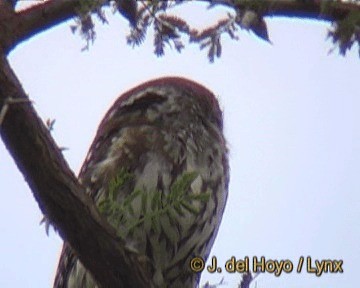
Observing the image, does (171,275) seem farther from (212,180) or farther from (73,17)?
(73,17)

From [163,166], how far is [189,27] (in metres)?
0.77

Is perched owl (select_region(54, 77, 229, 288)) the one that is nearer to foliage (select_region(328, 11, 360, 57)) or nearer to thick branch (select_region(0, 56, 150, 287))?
thick branch (select_region(0, 56, 150, 287))

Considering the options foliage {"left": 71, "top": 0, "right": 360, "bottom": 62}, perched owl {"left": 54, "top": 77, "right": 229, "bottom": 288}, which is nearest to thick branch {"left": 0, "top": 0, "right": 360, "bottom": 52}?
foliage {"left": 71, "top": 0, "right": 360, "bottom": 62}

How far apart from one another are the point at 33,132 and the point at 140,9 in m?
0.93

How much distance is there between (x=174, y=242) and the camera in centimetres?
438

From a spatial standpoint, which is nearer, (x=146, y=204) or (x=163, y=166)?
(x=146, y=204)

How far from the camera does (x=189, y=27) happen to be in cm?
389

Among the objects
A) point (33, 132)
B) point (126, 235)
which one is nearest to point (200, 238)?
point (126, 235)

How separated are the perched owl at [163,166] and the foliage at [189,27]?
2.22ft

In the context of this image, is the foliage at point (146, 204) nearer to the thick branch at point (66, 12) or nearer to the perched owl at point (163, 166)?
the perched owl at point (163, 166)

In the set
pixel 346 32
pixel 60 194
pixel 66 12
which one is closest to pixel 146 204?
pixel 60 194

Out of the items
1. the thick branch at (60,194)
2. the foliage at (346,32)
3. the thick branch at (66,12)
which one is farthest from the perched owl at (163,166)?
the foliage at (346,32)

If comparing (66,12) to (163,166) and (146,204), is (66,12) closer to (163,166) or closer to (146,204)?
(146,204)

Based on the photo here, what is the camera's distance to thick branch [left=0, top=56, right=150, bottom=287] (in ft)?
10.2
